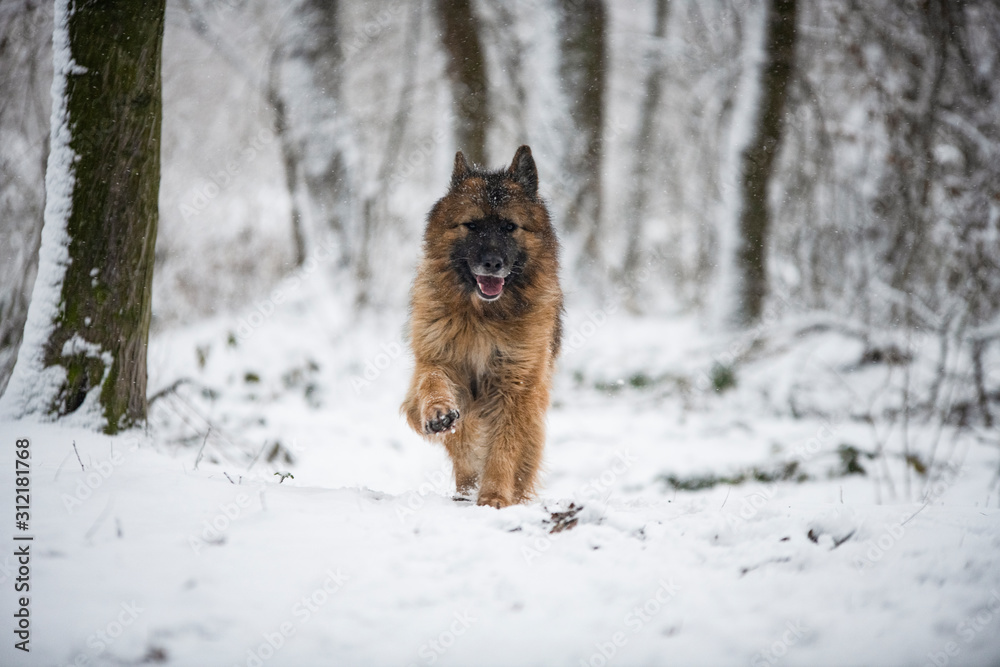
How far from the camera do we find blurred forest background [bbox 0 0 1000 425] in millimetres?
6477

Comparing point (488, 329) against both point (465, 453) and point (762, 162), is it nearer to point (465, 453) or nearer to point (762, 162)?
point (465, 453)

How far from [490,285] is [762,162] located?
531 cm

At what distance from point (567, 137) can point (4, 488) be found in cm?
867

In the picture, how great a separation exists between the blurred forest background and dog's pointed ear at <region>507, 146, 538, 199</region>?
13.6 ft

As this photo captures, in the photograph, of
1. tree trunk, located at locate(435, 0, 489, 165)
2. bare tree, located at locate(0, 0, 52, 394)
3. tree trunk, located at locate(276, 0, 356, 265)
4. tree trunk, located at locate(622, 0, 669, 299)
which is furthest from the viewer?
tree trunk, located at locate(622, 0, 669, 299)

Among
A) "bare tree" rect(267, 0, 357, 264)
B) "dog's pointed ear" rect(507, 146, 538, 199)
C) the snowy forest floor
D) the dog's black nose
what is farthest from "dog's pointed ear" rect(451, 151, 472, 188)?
"bare tree" rect(267, 0, 357, 264)

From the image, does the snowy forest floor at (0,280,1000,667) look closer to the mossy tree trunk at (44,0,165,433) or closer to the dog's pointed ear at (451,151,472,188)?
the mossy tree trunk at (44,0,165,433)

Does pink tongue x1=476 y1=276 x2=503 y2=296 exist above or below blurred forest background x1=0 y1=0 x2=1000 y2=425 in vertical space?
below

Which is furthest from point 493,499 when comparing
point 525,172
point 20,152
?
point 20,152

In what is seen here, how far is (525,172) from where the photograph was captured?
444cm

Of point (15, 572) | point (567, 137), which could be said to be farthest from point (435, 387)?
point (567, 137)

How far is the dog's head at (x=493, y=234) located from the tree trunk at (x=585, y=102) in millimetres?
5859

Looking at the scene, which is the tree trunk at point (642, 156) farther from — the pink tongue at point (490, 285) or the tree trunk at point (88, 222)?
the tree trunk at point (88, 222)

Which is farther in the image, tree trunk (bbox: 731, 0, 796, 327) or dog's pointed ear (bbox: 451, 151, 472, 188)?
tree trunk (bbox: 731, 0, 796, 327)
